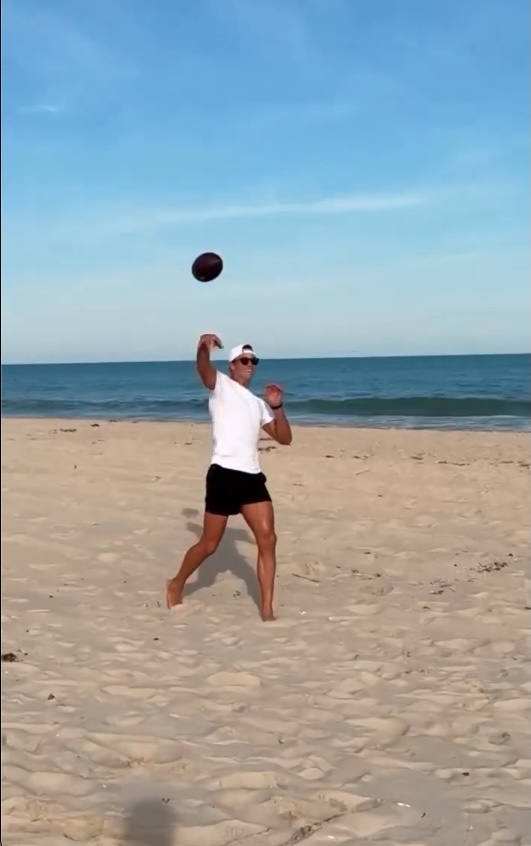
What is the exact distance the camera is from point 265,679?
453cm

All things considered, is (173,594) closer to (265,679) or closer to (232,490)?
(232,490)

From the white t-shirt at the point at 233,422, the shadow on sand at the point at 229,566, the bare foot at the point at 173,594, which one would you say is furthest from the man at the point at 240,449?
the shadow on sand at the point at 229,566

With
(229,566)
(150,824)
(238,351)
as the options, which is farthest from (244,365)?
(150,824)

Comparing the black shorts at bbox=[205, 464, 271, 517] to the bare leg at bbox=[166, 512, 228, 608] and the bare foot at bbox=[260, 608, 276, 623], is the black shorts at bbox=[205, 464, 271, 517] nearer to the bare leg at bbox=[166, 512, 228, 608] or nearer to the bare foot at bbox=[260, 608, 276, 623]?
the bare leg at bbox=[166, 512, 228, 608]

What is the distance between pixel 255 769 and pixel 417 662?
1662mm

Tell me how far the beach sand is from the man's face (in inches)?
52.7

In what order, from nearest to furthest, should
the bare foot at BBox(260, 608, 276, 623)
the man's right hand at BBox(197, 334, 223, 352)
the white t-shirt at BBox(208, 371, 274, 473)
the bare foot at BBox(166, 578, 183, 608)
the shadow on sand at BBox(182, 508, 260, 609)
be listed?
the man's right hand at BBox(197, 334, 223, 352), the white t-shirt at BBox(208, 371, 274, 473), the bare foot at BBox(260, 608, 276, 623), the bare foot at BBox(166, 578, 183, 608), the shadow on sand at BBox(182, 508, 260, 609)

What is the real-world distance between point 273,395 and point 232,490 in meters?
0.65

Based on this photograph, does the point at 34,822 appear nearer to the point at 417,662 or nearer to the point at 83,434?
the point at 417,662

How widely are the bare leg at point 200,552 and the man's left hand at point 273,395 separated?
77 centimetres

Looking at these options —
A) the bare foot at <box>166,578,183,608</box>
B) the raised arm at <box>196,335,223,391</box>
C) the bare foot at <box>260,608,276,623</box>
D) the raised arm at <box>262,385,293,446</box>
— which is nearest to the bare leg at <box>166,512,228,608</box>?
the bare foot at <box>166,578,183,608</box>

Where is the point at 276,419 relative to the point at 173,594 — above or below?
above

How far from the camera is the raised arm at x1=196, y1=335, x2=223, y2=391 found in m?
4.92

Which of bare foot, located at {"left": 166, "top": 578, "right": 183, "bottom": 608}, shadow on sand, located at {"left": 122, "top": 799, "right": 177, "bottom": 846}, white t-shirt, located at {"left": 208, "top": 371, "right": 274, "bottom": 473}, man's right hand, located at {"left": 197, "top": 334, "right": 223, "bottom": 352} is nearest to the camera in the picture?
shadow on sand, located at {"left": 122, "top": 799, "right": 177, "bottom": 846}
